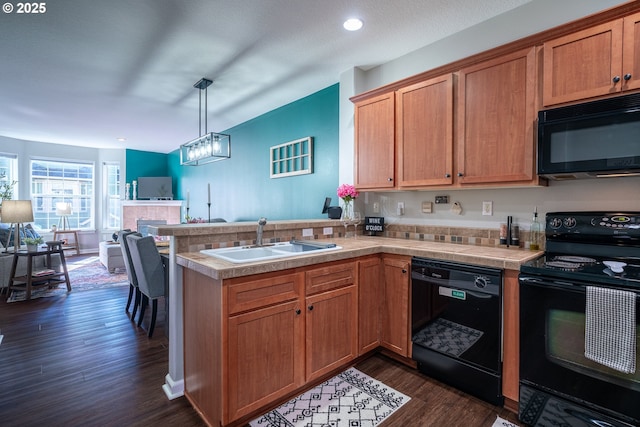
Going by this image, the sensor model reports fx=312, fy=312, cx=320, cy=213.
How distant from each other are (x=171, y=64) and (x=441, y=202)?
2936 millimetres

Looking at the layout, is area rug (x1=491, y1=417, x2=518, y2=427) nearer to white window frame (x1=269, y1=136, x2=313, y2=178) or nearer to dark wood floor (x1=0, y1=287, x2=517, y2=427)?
dark wood floor (x1=0, y1=287, x2=517, y2=427)

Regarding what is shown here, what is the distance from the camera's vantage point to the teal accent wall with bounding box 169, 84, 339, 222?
377cm

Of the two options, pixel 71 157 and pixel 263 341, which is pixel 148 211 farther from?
pixel 263 341

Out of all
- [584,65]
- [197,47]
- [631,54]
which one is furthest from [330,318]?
[197,47]

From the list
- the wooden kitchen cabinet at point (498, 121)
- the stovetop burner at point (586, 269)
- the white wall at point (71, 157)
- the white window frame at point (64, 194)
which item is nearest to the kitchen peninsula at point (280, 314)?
the stovetop burner at point (586, 269)

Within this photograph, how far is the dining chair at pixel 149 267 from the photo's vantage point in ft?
9.51

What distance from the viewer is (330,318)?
7.04ft

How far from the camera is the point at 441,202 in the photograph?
9.06 ft

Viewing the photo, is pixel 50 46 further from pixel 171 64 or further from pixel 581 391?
pixel 581 391

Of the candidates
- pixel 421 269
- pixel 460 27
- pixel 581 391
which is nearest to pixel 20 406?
pixel 421 269

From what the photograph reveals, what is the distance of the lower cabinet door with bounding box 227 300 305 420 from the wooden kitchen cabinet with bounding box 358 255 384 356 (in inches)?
23.1

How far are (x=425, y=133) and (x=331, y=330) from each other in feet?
5.53

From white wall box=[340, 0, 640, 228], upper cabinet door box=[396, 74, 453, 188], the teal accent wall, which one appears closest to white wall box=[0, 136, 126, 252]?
the teal accent wall

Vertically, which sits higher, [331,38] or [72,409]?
[331,38]
